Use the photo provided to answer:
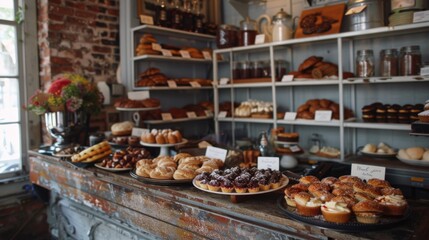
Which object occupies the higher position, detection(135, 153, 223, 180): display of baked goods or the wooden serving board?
the wooden serving board

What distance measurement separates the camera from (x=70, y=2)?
132 inches

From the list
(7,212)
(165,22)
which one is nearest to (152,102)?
(165,22)

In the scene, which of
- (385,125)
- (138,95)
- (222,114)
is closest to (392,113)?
(385,125)

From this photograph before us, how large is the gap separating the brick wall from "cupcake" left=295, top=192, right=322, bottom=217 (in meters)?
2.73

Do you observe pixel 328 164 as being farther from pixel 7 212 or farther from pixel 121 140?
pixel 7 212

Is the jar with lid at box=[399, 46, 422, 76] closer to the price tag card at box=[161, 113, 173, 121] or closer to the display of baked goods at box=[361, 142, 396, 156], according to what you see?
the display of baked goods at box=[361, 142, 396, 156]

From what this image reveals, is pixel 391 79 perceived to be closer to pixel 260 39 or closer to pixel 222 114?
pixel 260 39

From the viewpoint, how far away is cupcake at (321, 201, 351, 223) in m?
1.18

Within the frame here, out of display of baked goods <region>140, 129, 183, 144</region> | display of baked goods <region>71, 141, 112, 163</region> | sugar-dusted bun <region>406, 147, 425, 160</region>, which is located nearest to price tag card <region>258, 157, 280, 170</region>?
display of baked goods <region>140, 129, 183, 144</region>

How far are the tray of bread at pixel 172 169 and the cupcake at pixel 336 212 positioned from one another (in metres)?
0.71

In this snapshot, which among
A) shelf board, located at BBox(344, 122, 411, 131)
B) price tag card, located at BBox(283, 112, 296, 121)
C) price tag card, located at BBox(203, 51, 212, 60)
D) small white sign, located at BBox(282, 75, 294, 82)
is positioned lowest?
shelf board, located at BBox(344, 122, 411, 131)

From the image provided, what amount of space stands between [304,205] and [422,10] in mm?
2201

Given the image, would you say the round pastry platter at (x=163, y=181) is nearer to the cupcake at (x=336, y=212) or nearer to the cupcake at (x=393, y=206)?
the cupcake at (x=336, y=212)

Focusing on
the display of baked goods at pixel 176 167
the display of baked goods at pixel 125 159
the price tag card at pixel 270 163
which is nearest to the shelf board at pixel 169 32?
the display of baked goods at pixel 125 159
